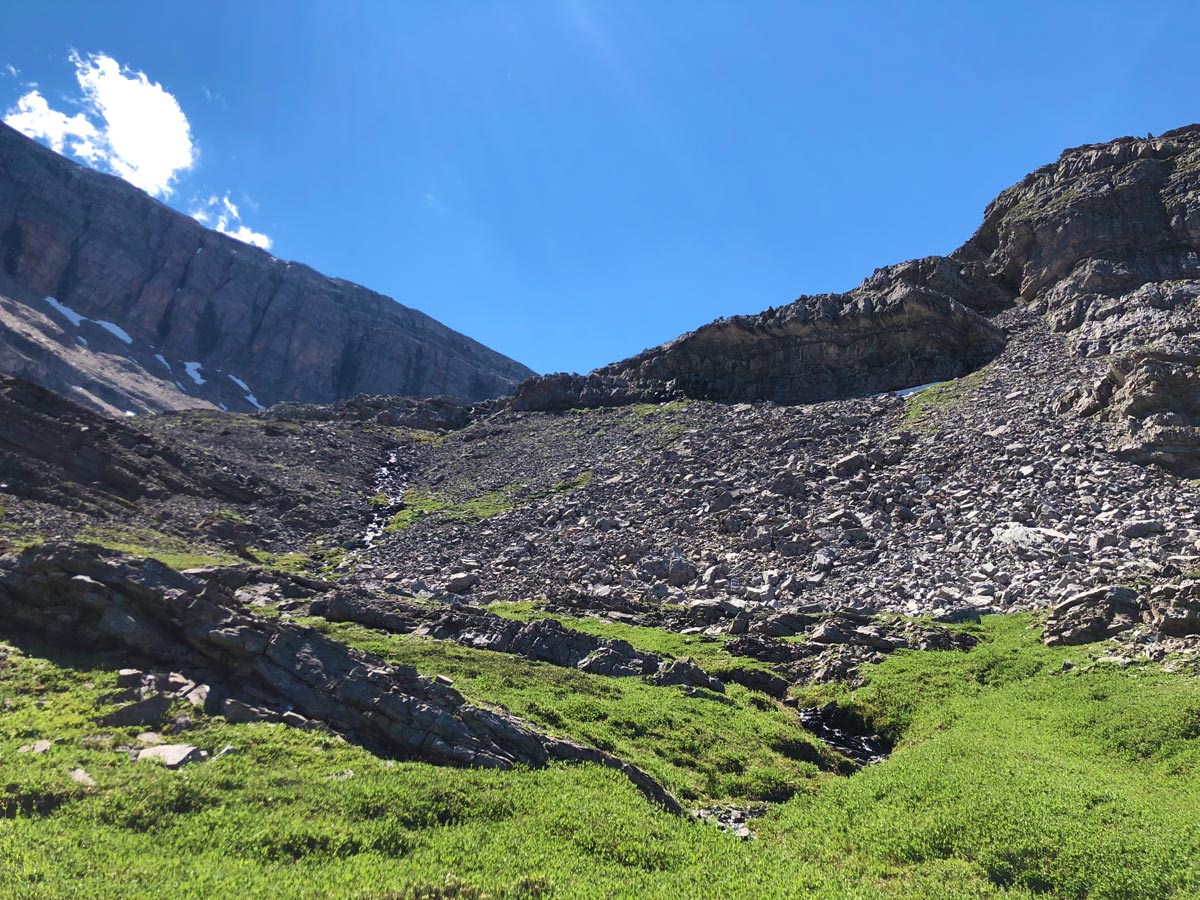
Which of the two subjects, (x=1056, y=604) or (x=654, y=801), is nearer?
(x=654, y=801)

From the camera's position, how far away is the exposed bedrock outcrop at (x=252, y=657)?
1524 cm

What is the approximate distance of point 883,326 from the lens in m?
81.2

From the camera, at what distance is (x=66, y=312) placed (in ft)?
557

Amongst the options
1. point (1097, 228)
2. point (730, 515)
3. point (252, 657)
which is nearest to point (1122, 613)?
point (730, 515)

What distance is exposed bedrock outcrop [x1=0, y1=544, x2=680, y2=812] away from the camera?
1524cm

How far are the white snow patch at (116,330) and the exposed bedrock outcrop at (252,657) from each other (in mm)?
191000

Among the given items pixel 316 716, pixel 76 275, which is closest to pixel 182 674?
pixel 316 716

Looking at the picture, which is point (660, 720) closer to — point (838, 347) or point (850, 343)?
point (850, 343)

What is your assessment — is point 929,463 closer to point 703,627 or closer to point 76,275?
point 703,627

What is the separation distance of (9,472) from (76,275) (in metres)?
163

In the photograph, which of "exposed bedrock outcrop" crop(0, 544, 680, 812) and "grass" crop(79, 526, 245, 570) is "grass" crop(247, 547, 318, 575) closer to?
"grass" crop(79, 526, 245, 570)

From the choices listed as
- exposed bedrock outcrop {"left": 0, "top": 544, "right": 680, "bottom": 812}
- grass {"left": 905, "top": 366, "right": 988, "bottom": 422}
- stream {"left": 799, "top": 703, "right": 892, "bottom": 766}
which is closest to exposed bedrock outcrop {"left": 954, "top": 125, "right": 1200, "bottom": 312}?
grass {"left": 905, "top": 366, "right": 988, "bottom": 422}

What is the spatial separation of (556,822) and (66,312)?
20764 centimetres

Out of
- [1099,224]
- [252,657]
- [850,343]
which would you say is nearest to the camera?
[252,657]
